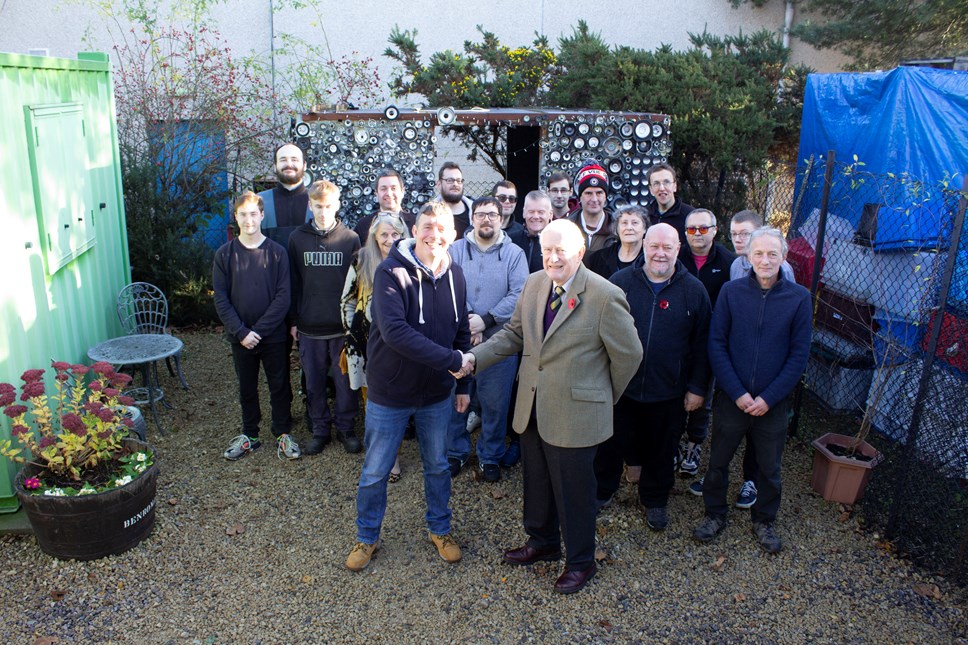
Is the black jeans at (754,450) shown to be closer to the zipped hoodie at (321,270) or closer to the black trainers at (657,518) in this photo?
the black trainers at (657,518)

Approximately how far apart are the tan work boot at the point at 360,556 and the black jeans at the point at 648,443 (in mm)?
1604

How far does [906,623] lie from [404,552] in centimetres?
287

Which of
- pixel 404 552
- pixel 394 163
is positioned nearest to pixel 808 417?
pixel 404 552

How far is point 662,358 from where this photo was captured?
15.0 feet

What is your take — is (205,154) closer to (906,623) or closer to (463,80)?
(463,80)

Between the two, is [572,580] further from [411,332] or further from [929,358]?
[929,358]

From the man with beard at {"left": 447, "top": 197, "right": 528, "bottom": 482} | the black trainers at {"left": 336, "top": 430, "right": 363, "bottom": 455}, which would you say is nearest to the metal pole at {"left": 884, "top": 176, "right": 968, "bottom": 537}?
the man with beard at {"left": 447, "top": 197, "right": 528, "bottom": 482}

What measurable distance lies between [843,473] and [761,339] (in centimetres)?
150

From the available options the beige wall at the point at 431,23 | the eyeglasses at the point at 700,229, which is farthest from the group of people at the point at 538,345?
the beige wall at the point at 431,23

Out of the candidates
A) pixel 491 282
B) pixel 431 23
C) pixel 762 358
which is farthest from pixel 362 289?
pixel 431 23

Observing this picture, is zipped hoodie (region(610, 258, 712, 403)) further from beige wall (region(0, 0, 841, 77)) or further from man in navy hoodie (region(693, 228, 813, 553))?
beige wall (region(0, 0, 841, 77))

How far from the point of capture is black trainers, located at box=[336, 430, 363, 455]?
5852mm

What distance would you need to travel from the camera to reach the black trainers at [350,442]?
5.85 meters

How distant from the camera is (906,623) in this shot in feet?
13.2
